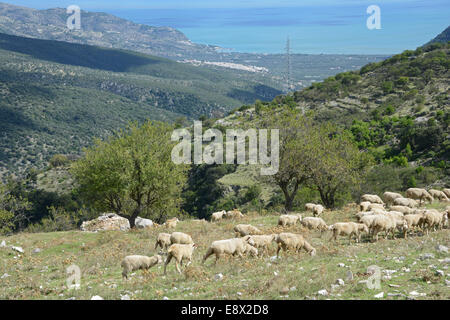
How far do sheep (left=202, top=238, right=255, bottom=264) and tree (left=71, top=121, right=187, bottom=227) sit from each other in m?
13.4

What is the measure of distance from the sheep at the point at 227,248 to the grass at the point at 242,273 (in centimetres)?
35

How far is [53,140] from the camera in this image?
590 feet

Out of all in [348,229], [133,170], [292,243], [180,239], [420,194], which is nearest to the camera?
[292,243]

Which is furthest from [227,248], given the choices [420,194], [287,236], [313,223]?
[420,194]

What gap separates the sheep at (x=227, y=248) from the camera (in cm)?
1471

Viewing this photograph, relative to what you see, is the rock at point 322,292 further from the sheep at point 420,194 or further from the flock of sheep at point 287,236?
the sheep at point 420,194

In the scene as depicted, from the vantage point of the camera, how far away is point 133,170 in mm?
27453

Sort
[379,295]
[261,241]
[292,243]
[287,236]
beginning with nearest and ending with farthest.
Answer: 1. [379,295]
2. [292,243]
3. [287,236]
4. [261,241]

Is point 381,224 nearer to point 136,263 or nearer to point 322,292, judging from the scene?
point 322,292

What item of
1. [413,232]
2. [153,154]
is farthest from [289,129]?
[413,232]

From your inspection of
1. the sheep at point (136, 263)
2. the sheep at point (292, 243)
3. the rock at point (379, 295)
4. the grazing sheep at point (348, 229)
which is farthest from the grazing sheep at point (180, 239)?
the rock at point (379, 295)

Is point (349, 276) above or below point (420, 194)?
above

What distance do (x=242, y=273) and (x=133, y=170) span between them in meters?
16.1
